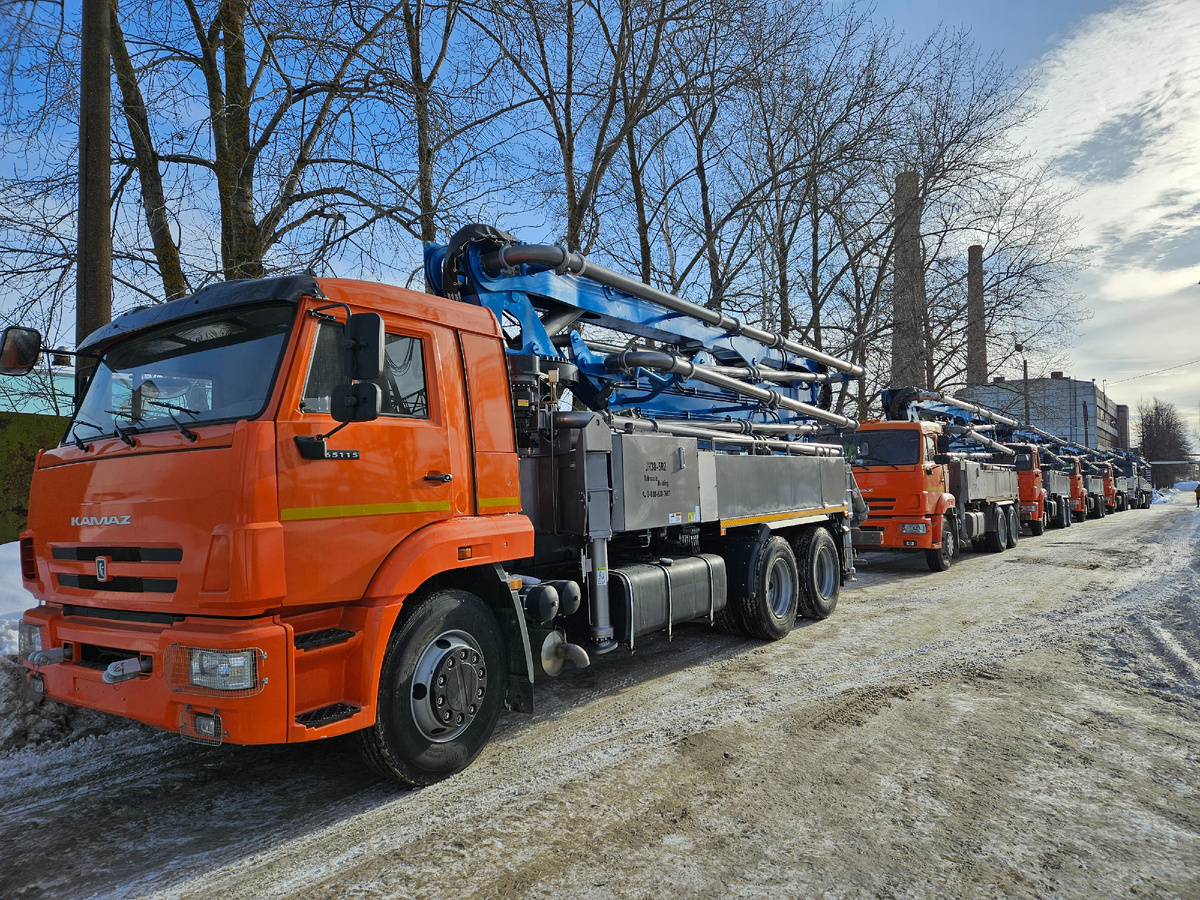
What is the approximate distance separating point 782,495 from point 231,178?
783 centimetres

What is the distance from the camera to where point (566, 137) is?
15688 mm

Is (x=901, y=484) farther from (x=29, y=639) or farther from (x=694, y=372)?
(x=29, y=639)

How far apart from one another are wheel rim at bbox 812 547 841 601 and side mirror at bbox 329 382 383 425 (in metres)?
6.39

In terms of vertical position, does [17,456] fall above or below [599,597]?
above

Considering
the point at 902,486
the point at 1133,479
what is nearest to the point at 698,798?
the point at 902,486

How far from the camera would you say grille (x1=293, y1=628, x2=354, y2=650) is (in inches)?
145

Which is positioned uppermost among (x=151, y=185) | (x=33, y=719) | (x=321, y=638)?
(x=151, y=185)

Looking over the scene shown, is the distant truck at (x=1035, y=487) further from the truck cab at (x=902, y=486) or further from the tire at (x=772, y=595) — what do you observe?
the tire at (x=772, y=595)

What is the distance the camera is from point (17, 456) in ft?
35.1

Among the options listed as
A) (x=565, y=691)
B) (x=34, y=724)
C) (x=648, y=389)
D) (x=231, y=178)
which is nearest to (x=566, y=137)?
(x=231, y=178)

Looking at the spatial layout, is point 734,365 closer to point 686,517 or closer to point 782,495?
point 782,495

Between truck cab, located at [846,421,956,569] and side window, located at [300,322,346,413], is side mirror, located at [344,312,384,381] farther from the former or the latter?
truck cab, located at [846,421,956,569]

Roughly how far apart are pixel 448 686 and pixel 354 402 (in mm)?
1689

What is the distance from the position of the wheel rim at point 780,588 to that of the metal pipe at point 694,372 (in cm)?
187
